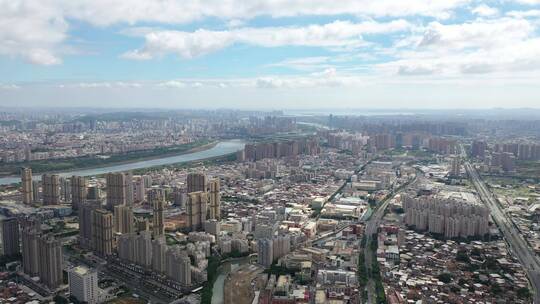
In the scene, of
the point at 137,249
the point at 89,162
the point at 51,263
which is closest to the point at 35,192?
the point at 51,263

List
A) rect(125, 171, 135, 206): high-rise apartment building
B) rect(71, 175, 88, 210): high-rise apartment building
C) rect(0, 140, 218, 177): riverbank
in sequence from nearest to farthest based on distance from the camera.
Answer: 1. rect(71, 175, 88, 210): high-rise apartment building
2. rect(125, 171, 135, 206): high-rise apartment building
3. rect(0, 140, 218, 177): riverbank

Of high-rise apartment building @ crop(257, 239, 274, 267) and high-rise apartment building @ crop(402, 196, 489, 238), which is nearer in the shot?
high-rise apartment building @ crop(257, 239, 274, 267)

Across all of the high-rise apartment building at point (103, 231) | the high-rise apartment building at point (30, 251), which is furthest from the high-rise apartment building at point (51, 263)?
the high-rise apartment building at point (103, 231)

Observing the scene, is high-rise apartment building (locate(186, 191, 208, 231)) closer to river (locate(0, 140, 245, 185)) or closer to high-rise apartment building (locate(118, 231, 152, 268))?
high-rise apartment building (locate(118, 231, 152, 268))

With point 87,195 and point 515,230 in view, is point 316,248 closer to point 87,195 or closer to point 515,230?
point 515,230

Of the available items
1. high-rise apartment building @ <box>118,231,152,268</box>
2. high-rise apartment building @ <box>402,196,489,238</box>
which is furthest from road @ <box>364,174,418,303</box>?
high-rise apartment building @ <box>118,231,152,268</box>

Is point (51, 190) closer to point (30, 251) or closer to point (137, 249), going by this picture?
point (30, 251)

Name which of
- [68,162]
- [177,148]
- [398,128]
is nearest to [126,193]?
[68,162]
